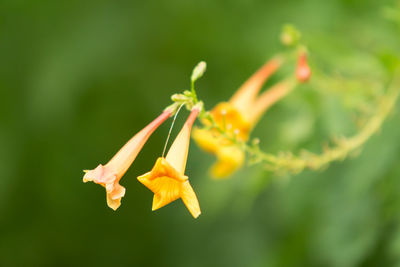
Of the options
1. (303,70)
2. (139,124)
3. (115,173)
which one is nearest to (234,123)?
(303,70)

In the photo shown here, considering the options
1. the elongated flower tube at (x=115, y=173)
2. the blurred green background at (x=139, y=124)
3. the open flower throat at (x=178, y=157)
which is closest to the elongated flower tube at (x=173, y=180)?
the open flower throat at (x=178, y=157)

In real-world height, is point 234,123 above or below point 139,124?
below

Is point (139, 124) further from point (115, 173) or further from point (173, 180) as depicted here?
point (173, 180)

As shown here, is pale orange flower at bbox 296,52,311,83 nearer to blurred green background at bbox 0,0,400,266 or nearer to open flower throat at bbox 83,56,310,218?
open flower throat at bbox 83,56,310,218

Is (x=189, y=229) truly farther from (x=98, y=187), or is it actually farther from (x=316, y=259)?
(x=316, y=259)

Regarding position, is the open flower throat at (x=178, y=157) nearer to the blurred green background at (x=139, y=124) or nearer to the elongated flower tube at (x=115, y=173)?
the elongated flower tube at (x=115, y=173)

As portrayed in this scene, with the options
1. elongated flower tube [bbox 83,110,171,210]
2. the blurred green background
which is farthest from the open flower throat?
the blurred green background
